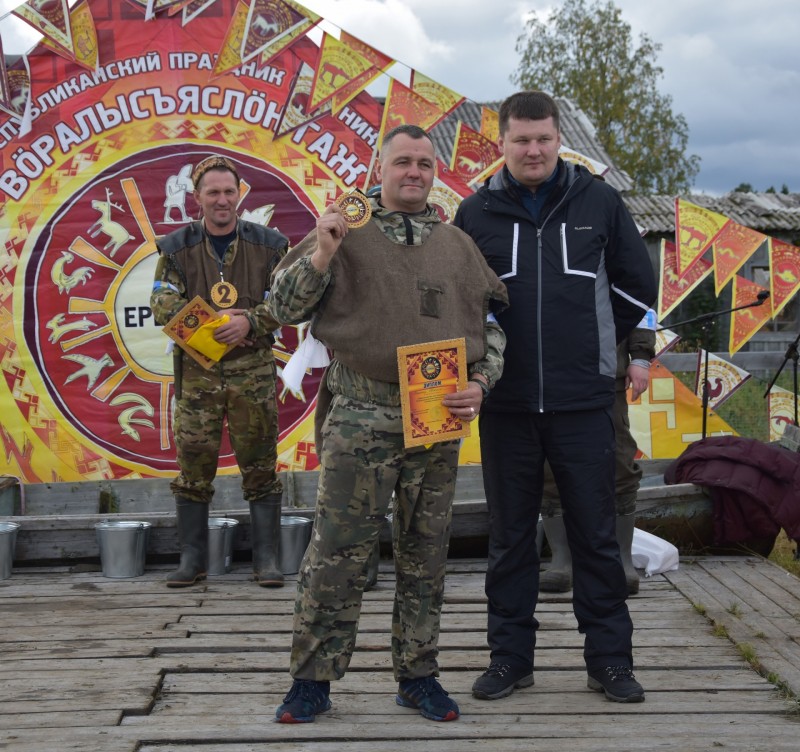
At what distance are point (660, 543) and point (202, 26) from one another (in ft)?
13.4

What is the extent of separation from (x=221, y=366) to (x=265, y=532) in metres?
0.87

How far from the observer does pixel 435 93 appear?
6.56 meters

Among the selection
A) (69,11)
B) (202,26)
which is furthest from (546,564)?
(69,11)

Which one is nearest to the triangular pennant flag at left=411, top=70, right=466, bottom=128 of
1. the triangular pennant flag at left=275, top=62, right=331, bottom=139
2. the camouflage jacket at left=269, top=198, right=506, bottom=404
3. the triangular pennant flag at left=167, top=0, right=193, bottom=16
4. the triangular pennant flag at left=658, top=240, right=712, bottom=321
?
the triangular pennant flag at left=275, top=62, right=331, bottom=139

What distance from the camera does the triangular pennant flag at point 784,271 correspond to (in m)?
7.38

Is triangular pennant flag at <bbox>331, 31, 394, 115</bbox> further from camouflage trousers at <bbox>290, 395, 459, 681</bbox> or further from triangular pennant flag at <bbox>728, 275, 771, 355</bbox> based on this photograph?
camouflage trousers at <bbox>290, 395, 459, 681</bbox>

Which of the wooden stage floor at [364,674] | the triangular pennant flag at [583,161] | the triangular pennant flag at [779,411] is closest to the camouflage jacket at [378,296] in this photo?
the wooden stage floor at [364,674]

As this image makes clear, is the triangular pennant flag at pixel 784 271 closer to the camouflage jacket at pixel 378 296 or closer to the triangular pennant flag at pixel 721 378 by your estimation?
the triangular pennant flag at pixel 721 378

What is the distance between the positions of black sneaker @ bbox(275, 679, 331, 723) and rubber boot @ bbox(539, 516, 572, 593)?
1.94 m

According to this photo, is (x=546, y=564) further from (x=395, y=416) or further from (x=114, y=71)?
(x=114, y=71)

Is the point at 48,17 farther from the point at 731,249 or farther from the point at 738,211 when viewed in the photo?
the point at 738,211

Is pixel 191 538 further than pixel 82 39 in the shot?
No

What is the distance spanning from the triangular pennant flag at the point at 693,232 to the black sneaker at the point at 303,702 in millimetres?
4855

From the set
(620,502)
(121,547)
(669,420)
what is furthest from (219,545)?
(669,420)
